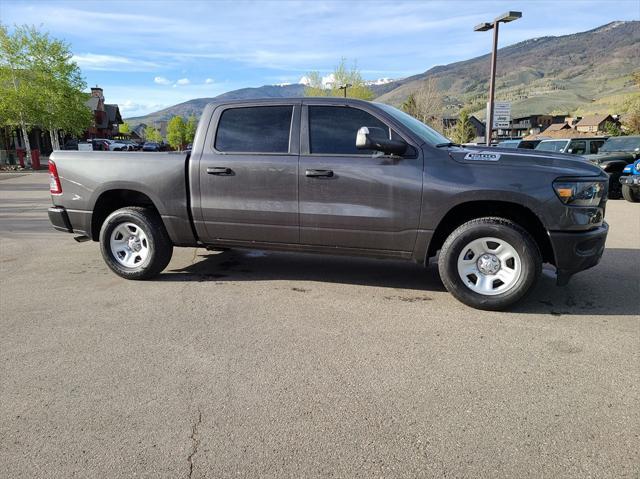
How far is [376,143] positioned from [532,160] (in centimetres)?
137

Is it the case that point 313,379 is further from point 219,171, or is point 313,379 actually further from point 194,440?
point 219,171

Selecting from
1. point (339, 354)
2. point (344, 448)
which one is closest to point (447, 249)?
point (339, 354)

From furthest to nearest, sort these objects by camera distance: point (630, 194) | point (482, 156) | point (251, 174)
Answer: point (630, 194) → point (251, 174) → point (482, 156)

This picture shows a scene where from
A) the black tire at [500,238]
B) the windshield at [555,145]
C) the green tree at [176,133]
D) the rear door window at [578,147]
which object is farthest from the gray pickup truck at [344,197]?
the green tree at [176,133]

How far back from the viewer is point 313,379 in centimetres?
310

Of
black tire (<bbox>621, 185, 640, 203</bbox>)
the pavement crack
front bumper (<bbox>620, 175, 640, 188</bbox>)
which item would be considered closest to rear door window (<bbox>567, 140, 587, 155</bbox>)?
black tire (<bbox>621, 185, 640, 203</bbox>)

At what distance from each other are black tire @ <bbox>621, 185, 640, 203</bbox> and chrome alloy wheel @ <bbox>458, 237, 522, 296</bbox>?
1023 cm

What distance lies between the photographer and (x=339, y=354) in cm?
345

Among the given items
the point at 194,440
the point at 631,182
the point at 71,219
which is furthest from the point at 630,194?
the point at 194,440

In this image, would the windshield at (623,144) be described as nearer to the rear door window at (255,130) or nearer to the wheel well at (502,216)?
the wheel well at (502,216)

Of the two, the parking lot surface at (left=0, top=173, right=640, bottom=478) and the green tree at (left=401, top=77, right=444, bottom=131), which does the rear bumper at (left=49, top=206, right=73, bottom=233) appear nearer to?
the parking lot surface at (left=0, top=173, right=640, bottom=478)

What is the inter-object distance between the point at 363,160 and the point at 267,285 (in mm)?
1740

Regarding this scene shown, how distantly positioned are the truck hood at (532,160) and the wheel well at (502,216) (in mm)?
376

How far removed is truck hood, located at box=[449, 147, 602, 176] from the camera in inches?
158
